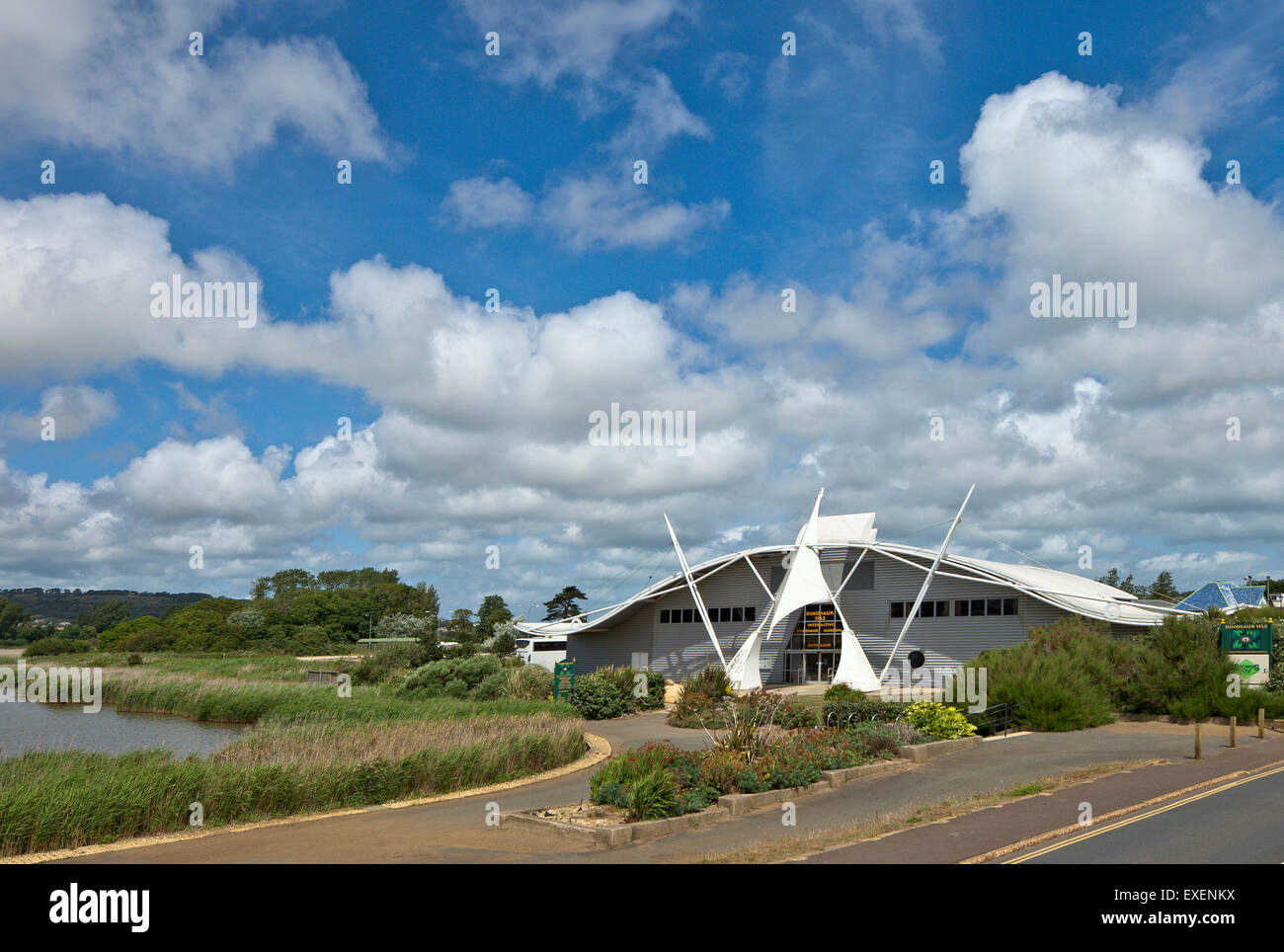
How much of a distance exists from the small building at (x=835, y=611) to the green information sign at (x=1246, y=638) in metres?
13.5

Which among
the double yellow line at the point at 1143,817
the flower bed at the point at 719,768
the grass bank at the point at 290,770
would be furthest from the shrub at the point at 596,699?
the double yellow line at the point at 1143,817

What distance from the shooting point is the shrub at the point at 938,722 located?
2225 cm

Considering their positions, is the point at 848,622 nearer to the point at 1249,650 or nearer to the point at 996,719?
the point at 1249,650

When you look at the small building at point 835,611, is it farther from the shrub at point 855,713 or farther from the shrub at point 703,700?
the shrub at point 855,713

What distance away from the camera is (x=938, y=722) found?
22484 mm

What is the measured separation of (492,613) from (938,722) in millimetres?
100140

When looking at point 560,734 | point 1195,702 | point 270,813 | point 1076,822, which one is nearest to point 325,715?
point 560,734

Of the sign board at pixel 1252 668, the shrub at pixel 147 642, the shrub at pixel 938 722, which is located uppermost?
the sign board at pixel 1252 668

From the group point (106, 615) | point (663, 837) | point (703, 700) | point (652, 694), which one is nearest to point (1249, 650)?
point (703, 700)

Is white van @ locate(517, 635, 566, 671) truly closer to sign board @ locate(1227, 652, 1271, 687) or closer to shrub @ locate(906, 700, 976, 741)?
shrub @ locate(906, 700, 976, 741)

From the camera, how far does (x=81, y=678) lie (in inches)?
1919
